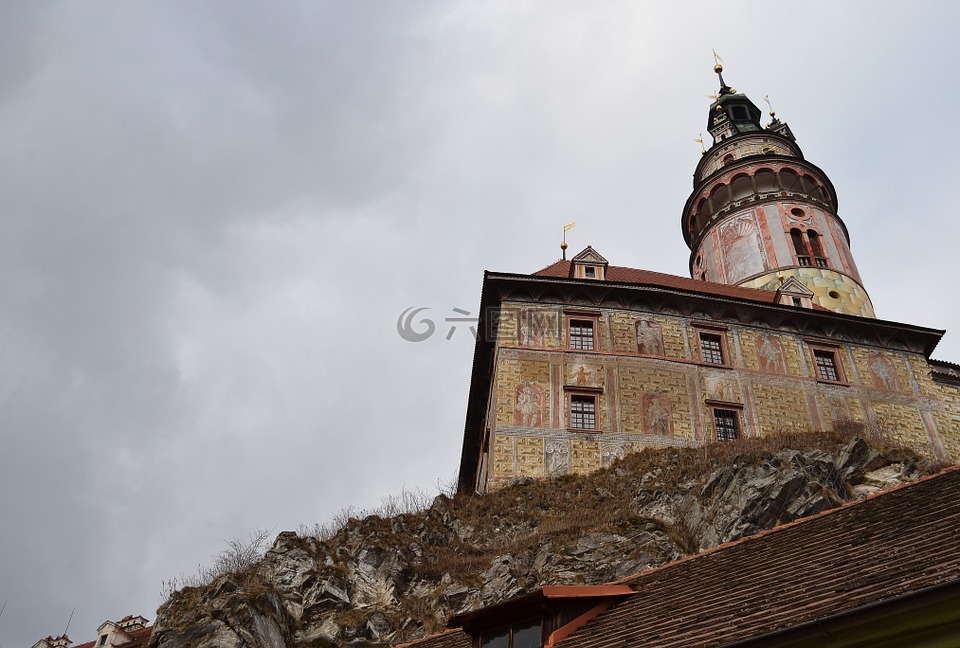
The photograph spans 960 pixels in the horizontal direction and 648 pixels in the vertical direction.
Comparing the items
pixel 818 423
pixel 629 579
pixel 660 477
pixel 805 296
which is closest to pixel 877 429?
pixel 818 423

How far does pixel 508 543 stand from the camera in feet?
71.4

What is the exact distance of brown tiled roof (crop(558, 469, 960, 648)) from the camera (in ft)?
23.2

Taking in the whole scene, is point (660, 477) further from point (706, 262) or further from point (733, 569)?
point (706, 262)

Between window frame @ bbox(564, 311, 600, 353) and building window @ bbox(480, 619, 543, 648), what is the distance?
2033 centimetres

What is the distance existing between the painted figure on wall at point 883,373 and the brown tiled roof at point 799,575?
23622 millimetres

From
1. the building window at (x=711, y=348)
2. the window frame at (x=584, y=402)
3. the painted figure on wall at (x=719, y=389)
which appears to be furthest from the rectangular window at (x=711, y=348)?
the window frame at (x=584, y=402)

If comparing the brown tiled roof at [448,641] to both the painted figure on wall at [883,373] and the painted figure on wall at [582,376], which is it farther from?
the painted figure on wall at [883,373]

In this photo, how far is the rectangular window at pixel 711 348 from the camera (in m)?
30.7

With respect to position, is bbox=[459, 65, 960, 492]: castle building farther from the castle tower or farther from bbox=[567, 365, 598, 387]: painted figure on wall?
the castle tower

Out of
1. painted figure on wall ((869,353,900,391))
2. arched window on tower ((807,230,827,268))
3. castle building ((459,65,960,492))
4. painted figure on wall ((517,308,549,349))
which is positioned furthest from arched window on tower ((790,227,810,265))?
painted figure on wall ((517,308,549,349))

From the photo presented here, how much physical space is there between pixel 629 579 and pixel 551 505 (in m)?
13.0

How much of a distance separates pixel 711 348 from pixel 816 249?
43.9 feet

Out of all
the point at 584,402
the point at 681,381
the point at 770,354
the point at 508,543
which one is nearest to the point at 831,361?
the point at 770,354

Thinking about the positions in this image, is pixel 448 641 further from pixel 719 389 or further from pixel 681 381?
pixel 719 389
